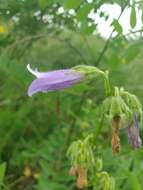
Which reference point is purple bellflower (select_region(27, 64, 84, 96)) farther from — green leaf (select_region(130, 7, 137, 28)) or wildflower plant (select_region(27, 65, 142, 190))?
green leaf (select_region(130, 7, 137, 28))

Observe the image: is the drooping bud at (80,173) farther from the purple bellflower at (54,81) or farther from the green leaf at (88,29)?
the green leaf at (88,29)

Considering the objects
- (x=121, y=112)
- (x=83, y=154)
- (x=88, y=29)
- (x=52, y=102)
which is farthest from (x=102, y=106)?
(x=52, y=102)

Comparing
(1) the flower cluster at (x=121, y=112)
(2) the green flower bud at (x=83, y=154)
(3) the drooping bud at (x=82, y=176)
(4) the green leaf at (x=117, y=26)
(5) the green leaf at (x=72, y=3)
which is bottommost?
(3) the drooping bud at (x=82, y=176)

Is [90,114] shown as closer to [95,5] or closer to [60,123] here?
[60,123]

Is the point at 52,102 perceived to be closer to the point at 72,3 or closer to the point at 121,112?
the point at 72,3

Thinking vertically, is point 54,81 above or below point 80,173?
above

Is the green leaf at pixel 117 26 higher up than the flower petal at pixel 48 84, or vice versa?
the green leaf at pixel 117 26

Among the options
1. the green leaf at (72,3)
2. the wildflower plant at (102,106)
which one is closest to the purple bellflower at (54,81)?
the wildflower plant at (102,106)

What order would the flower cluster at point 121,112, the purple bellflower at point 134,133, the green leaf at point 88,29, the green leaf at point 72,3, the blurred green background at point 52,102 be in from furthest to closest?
the blurred green background at point 52,102, the green leaf at point 88,29, the green leaf at point 72,3, the purple bellflower at point 134,133, the flower cluster at point 121,112

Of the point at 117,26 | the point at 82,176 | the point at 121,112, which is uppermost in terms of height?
the point at 117,26
